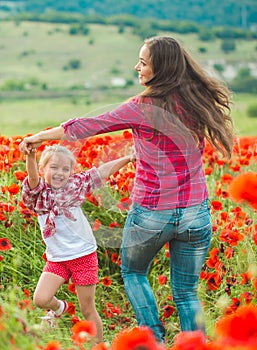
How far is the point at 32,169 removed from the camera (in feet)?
11.4

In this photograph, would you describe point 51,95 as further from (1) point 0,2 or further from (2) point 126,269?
(2) point 126,269

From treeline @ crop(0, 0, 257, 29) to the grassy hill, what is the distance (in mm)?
9187

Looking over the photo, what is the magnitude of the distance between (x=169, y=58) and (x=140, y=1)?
93.3 metres

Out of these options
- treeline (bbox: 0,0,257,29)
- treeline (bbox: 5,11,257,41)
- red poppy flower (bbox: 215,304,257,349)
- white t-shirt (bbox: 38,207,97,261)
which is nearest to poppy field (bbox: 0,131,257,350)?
white t-shirt (bbox: 38,207,97,261)

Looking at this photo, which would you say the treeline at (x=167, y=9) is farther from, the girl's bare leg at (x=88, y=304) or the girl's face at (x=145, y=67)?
the girl's face at (x=145, y=67)

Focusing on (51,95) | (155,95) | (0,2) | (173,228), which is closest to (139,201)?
(173,228)

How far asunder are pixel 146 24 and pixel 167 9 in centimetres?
916

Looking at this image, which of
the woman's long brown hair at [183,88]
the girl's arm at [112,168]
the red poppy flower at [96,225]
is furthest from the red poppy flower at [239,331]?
the red poppy flower at [96,225]

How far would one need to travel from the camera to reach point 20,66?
2872 inches

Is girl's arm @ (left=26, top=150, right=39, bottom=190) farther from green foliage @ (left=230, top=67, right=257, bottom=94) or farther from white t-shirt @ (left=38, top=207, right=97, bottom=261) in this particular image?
green foliage @ (left=230, top=67, right=257, bottom=94)

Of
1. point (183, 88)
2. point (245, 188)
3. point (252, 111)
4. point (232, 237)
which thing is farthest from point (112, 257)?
point (252, 111)

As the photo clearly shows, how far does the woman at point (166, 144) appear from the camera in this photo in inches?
125

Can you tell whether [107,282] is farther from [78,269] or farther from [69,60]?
[69,60]

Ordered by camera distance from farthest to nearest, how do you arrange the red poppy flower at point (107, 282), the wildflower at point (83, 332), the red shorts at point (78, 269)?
the red poppy flower at point (107, 282)
the red shorts at point (78, 269)
the wildflower at point (83, 332)
